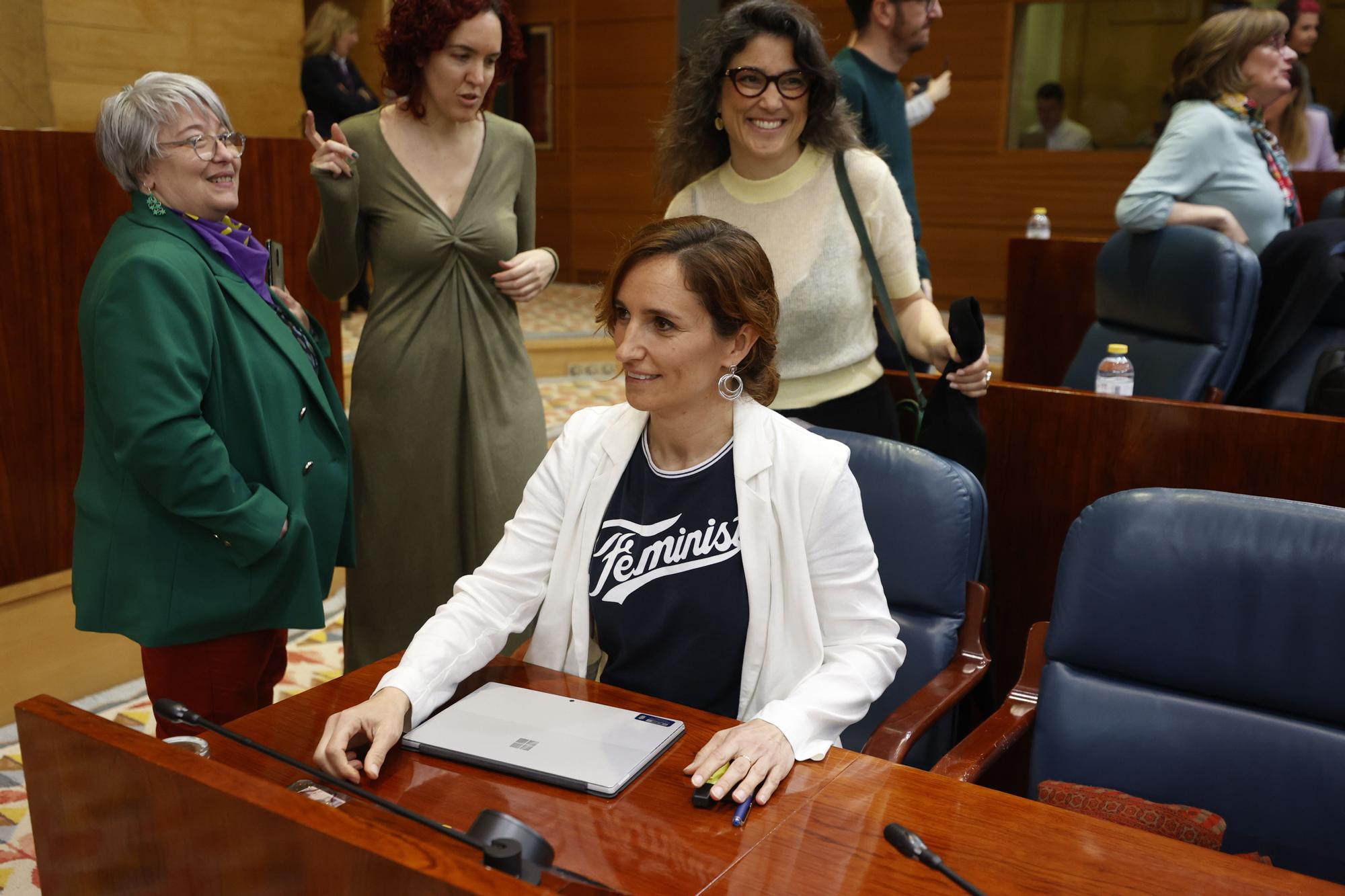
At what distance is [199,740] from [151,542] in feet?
2.33

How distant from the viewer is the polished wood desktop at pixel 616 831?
96cm

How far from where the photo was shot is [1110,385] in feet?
9.71

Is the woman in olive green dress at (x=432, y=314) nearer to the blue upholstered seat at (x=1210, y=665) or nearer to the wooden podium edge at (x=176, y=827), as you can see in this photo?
the blue upholstered seat at (x=1210, y=665)

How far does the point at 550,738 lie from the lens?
1398mm

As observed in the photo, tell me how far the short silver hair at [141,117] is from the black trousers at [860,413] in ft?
3.94

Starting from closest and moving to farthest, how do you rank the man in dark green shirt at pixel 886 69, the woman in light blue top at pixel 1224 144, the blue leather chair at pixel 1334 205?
the man in dark green shirt at pixel 886 69, the woman in light blue top at pixel 1224 144, the blue leather chair at pixel 1334 205

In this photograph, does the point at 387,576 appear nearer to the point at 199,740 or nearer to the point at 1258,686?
the point at 199,740

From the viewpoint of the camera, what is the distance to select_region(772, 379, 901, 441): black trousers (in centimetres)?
237

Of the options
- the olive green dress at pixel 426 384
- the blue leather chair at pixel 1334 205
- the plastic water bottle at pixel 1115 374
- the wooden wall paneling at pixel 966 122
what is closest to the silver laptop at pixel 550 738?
the olive green dress at pixel 426 384

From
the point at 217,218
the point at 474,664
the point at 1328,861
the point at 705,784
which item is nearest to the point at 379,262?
the point at 217,218

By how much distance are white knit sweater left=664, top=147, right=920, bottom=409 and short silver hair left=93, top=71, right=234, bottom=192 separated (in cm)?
96

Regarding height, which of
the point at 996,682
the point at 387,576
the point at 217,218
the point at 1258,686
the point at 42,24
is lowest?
the point at 996,682

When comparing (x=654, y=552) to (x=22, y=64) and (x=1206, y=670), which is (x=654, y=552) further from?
(x=22, y=64)

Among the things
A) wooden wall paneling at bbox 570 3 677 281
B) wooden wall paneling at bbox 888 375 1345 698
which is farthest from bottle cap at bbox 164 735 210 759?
wooden wall paneling at bbox 570 3 677 281
